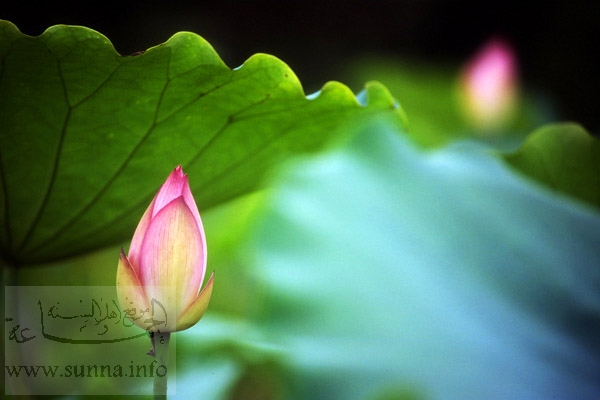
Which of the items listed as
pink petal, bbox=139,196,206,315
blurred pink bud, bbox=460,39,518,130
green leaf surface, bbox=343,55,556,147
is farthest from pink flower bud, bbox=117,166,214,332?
blurred pink bud, bbox=460,39,518,130

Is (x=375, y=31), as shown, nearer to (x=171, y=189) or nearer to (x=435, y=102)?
(x=435, y=102)

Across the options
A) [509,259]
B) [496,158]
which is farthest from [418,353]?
[496,158]

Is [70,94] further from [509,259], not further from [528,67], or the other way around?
[528,67]

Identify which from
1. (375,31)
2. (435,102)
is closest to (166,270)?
(435,102)

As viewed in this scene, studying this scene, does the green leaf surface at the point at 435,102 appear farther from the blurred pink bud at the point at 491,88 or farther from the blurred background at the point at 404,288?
the blurred background at the point at 404,288

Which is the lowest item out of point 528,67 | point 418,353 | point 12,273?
point 418,353

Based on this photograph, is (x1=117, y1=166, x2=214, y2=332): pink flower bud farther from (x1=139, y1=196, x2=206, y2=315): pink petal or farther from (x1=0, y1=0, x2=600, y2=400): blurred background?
(x1=0, y1=0, x2=600, y2=400): blurred background

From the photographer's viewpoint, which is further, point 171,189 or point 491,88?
point 491,88
